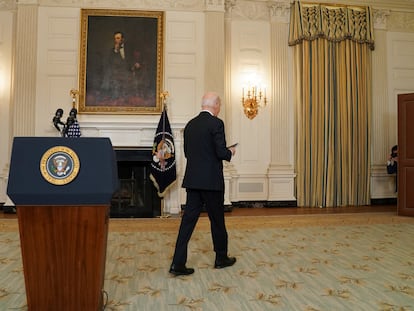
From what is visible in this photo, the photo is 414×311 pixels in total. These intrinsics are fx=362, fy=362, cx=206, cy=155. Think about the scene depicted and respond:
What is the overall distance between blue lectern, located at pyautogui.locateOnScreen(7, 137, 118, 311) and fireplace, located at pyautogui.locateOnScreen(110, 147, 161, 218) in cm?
438

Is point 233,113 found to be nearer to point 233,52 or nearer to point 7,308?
point 233,52

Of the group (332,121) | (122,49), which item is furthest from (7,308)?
(332,121)

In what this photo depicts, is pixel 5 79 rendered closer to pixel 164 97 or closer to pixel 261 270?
pixel 164 97

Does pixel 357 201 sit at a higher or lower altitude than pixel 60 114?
lower

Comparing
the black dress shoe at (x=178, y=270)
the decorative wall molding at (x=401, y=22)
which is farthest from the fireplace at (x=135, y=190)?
the decorative wall molding at (x=401, y=22)

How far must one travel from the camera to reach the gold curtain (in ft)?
24.3

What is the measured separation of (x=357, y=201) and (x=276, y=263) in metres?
4.98

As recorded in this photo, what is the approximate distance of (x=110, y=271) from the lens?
3027mm

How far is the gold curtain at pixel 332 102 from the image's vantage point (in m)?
7.41

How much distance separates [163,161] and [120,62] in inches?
81.4

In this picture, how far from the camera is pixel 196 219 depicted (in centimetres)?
298

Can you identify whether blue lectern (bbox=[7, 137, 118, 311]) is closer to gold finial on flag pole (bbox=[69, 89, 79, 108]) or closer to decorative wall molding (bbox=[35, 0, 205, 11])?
gold finial on flag pole (bbox=[69, 89, 79, 108])

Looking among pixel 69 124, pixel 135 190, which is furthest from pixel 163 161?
pixel 69 124

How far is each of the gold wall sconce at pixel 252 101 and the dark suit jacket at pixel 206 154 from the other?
428 centimetres
